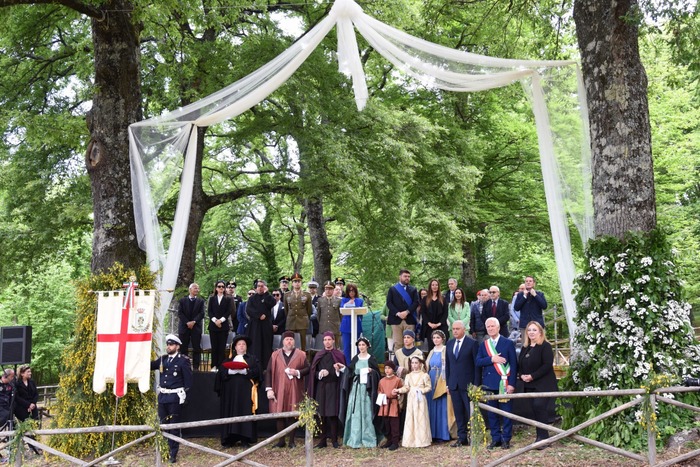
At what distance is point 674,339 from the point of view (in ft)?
24.2

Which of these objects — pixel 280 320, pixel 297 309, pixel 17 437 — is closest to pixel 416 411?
pixel 297 309

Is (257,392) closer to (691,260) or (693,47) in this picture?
(693,47)

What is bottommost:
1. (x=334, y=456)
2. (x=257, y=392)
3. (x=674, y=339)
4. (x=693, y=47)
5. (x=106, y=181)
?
(x=334, y=456)

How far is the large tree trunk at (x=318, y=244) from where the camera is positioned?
1660 centimetres

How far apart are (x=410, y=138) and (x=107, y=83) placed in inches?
304

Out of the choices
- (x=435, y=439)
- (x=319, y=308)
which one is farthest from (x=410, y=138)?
(x=435, y=439)

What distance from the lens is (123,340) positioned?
26.4ft

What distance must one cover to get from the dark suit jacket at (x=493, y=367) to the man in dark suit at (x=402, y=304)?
2235mm

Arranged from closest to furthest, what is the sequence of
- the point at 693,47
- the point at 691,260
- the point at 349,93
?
the point at 693,47 < the point at 349,93 < the point at 691,260

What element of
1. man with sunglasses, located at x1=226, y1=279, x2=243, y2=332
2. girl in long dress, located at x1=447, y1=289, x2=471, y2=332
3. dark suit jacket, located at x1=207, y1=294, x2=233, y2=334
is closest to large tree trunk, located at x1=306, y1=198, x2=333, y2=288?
man with sunglasses, located at x1=226, y1=279, x2=243, y2=332

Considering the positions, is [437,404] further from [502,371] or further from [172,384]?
[172,384]

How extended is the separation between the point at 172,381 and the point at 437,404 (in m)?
3.38

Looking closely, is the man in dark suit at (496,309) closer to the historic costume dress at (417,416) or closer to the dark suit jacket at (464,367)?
the dark suit jacket at (464,367)

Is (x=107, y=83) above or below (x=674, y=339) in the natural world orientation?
above
